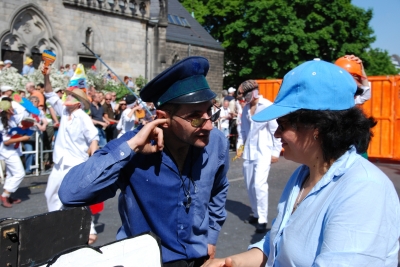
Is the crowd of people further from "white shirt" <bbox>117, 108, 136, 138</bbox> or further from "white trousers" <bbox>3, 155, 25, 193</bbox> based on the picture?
"white shirt" <bbox>117, 108, 136, 138</bbox>

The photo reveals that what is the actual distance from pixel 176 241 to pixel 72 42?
24114 mm

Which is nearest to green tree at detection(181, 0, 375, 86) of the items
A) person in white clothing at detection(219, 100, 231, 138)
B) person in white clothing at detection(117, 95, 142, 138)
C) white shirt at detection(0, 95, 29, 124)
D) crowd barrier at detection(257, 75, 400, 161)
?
person in white clothing at detection(219, 100, 231, 138)

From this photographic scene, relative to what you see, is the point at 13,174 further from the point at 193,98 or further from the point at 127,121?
the point at 193,98

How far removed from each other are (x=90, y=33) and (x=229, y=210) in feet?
66.7

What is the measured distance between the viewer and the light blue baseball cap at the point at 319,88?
1873 millimetres

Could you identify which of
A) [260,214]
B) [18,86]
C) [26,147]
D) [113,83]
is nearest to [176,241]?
[260,214]

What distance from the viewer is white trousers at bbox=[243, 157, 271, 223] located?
7065 mm

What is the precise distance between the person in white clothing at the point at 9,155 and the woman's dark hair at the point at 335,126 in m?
7.44

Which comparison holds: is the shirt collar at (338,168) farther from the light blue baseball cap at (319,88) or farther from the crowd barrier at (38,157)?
the crowd barrier at (38,157)

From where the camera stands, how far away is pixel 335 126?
6.32ft

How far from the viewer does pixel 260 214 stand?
7035 millimetres

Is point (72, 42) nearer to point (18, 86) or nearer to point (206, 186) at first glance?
point (18, 86)

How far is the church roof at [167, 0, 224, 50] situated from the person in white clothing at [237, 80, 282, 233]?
100ft

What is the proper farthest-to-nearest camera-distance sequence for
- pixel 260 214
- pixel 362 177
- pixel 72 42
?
pixel 72 42
pixel 260 214
pixel 362 177
